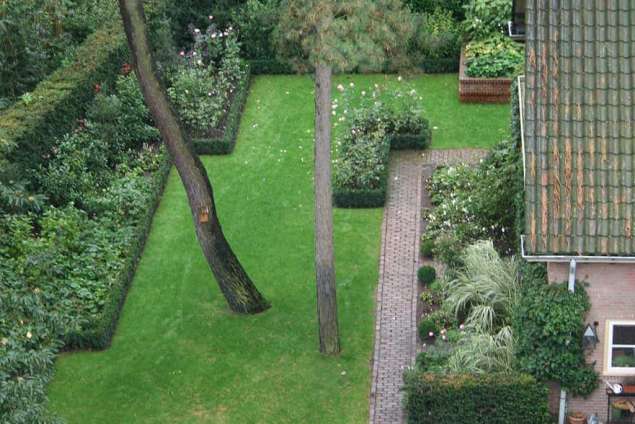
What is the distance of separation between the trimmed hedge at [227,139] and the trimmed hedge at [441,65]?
18.7 ft

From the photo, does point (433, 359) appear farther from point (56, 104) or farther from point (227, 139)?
point (56, 104)

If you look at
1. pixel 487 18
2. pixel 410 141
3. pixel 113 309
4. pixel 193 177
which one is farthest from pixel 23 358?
pixel 487 18

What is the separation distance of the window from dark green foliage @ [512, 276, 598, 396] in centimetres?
40

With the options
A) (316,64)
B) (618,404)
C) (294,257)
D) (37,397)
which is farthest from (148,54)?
(618,404)

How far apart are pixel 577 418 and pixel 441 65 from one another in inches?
653

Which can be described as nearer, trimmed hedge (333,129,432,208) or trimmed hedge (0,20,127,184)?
trimmed hedge (0,20,127,184)

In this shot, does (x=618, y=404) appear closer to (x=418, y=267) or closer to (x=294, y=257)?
(x=418, y=267)

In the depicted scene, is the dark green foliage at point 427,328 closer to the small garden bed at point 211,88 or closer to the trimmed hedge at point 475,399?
the trimmed hedge at point 475,399

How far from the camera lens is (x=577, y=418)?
2108 cm

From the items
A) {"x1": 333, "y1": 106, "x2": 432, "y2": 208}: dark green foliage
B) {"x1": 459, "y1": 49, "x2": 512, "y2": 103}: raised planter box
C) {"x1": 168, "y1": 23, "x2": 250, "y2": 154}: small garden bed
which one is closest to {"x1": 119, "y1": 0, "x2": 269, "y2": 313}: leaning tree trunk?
{"x1": 333, "y1": 106, "x2": 432, "y2": 208}: dark green foliage

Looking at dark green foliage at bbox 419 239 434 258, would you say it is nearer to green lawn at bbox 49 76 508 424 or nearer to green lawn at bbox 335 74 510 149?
green lawn at bbox 49 76 508 424

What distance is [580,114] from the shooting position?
19844 millimetres

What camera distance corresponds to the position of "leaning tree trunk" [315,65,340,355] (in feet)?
71.6

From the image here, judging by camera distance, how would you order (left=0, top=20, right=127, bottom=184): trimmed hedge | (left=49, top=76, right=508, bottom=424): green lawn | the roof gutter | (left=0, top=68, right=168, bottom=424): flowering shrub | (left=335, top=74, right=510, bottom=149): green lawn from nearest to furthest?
the roof gutter < (left=49, top=76, right=508, bottom=424): green lawn < (left=0, top=68, right=168, bottom=424): flowering shrub < (left=0, top=20, right=127, bottom=184): trimmed hedge < (left=335, top=74, right=510, bottom=149): green lawn
